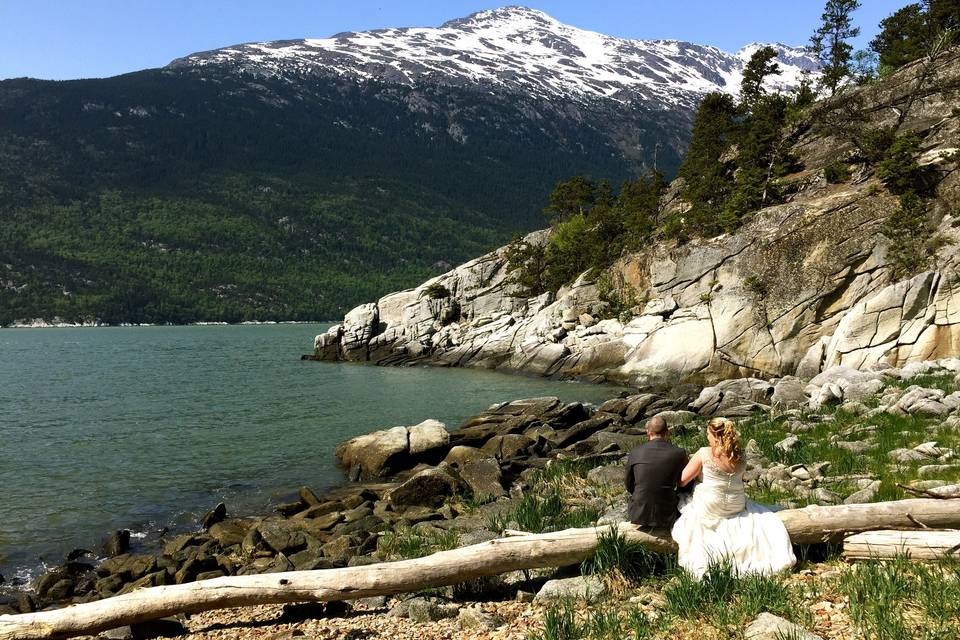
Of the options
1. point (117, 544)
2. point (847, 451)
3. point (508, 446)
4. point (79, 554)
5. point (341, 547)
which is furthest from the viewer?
point (508, 446)

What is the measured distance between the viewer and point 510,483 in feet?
58.0

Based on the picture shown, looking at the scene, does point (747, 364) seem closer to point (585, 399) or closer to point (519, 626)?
point (585, 399)

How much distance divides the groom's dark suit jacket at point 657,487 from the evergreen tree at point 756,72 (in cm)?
5585

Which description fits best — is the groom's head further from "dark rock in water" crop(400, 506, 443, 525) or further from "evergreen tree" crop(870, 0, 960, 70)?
"evergreen tree" crop(870, 0, 960, 70)

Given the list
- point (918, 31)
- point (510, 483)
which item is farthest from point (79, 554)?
point (918, 31)

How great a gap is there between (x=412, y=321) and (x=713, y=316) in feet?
118

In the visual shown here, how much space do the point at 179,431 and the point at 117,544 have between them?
15.8 m

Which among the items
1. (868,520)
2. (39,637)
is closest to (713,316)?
(868,520)

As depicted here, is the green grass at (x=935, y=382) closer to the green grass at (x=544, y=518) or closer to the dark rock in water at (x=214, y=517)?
the green grass at (x=544, y=518)

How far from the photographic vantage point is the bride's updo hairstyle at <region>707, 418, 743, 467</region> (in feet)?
25.5

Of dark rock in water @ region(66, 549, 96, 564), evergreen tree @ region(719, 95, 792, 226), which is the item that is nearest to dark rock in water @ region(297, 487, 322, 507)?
dark rock in water @ region(66, 549, 96, 564)

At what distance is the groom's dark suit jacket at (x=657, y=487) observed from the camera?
27.1 feet

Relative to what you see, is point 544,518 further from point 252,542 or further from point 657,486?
point 252,542

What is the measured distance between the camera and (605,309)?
2021 inches
